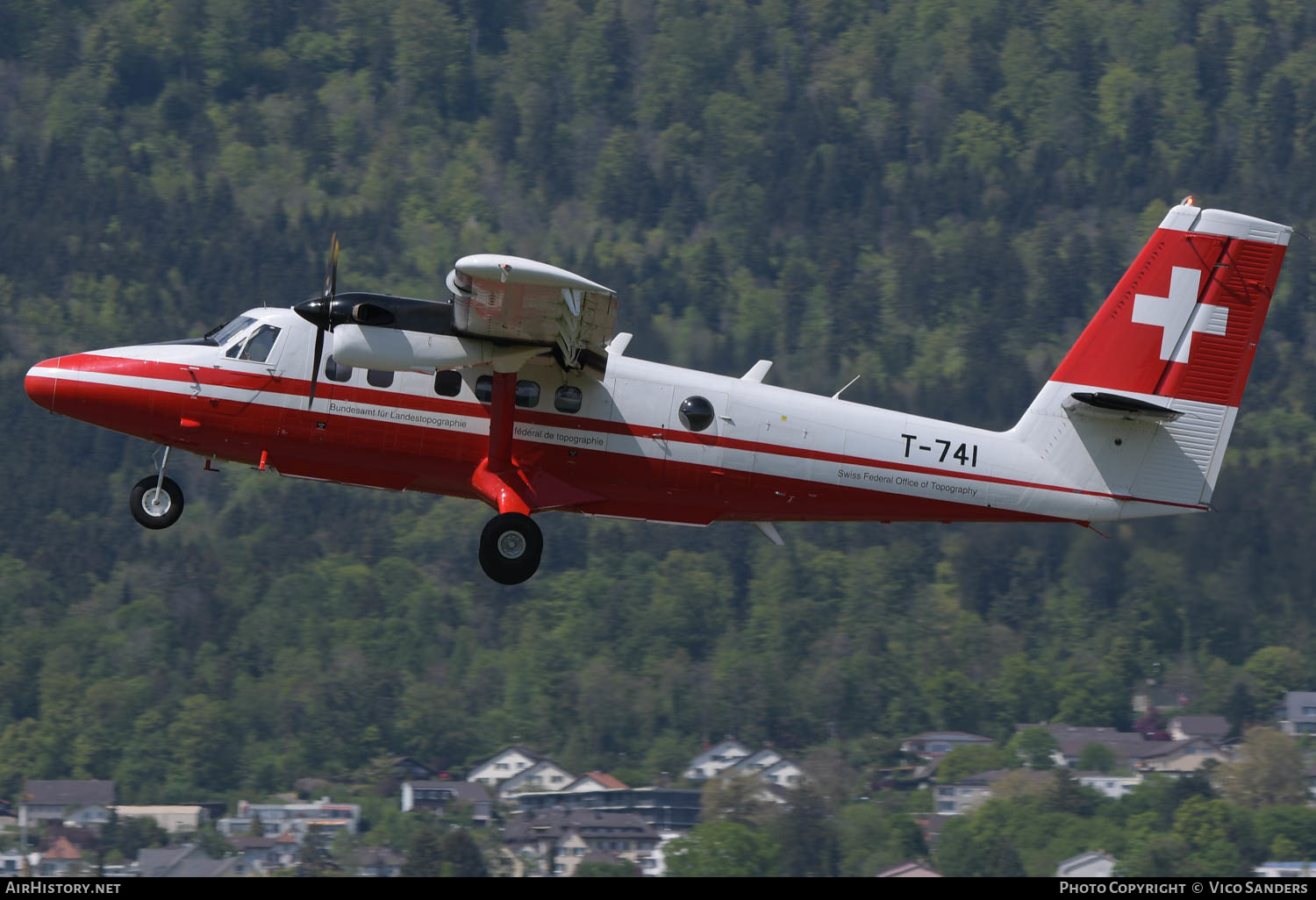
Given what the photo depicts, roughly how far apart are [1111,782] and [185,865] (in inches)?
1561

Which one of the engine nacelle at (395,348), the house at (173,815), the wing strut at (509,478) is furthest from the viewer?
the house at (173,815)

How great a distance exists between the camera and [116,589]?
11550cm

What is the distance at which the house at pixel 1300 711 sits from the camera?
313 ft

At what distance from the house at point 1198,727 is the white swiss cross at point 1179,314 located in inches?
2854

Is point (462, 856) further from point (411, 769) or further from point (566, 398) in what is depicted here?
point (566, 398)

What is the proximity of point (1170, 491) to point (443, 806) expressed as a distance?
6420 centimetres

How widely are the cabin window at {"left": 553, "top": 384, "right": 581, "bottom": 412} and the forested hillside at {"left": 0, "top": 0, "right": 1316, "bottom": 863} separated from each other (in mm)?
57647

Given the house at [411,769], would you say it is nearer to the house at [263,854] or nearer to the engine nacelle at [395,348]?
the house at [263,854]

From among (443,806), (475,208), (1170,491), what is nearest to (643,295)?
(475,208)

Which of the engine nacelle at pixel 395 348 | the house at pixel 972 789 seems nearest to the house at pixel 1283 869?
the house at pixel 972 789

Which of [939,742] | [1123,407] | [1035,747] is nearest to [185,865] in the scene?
[939,742]

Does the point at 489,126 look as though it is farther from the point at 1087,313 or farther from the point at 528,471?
the point at 528,471

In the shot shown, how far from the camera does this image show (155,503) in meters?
24.0

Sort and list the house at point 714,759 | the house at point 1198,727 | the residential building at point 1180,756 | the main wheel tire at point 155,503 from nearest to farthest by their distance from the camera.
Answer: the main wheel tire at point 155,503
the residential building at point 1180,756
the house at point 714,759
the house at point 1198,727
